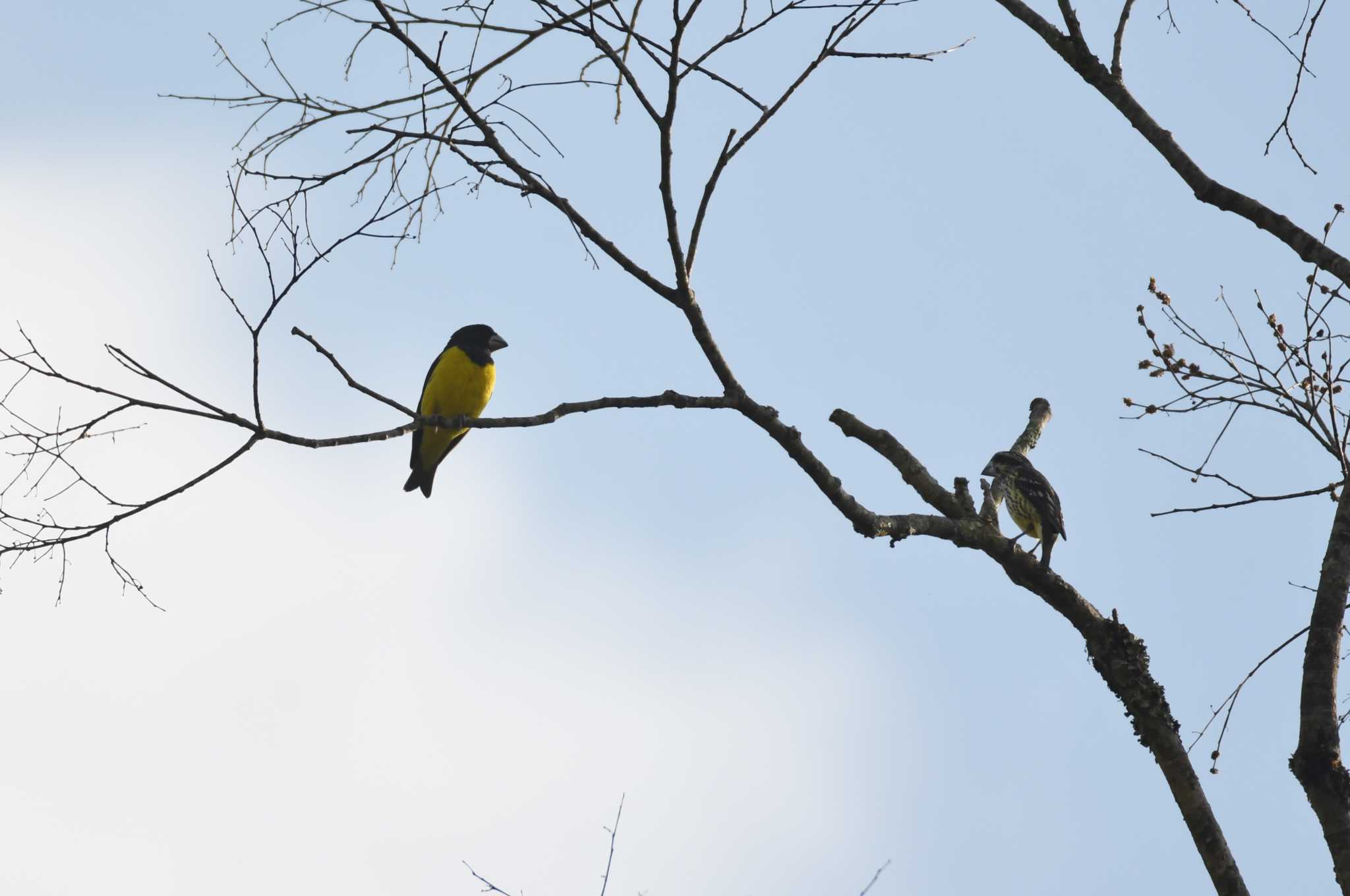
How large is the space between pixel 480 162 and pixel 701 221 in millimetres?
687

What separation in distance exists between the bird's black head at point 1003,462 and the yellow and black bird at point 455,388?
3.70 meters

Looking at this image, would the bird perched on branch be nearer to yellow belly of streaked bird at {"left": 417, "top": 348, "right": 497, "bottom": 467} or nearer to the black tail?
yellow belly of streaked bird at {"left": 417, "top": 348, "right": 497, "bottom": 467}

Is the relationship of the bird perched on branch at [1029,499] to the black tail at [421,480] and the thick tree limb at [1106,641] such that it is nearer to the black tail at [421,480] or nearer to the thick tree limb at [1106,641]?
the thick tree limb at [1106,641]

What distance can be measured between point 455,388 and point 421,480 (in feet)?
4.07

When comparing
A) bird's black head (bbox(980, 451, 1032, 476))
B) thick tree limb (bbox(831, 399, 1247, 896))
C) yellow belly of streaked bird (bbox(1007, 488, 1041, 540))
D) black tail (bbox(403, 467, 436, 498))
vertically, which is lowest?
thick tree limb (bbox(831, 399, 1247, 896))

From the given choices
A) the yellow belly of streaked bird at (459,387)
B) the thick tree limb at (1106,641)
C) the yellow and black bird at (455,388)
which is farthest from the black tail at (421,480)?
the thick tree limb at (1106,641)

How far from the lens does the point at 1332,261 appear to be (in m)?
3.12

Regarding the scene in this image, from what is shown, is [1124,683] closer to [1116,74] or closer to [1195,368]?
[1195,368]

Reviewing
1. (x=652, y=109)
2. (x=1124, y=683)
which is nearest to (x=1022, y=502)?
(x=1124, y=683)

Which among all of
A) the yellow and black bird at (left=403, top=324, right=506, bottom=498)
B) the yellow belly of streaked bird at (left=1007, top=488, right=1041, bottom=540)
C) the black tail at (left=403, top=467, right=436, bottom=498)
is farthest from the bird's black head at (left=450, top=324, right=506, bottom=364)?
the yellow belly of streaked bird at (left=1007, top=488, right=1041, bottom=540)

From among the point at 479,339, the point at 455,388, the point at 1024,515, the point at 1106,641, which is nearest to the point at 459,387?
the point at 455,388

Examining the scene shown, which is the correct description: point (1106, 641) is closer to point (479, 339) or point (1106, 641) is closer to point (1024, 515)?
point (1024, 515)

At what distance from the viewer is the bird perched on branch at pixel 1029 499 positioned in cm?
539

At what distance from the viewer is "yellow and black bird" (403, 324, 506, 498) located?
823 centimetres
